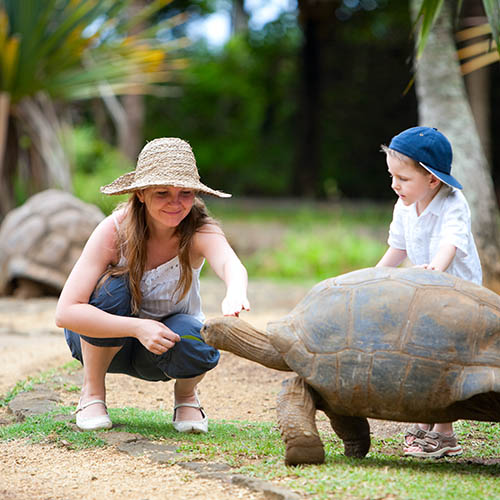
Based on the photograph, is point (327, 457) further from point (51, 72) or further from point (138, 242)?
point (51, 72)

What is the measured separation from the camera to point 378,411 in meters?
2.42

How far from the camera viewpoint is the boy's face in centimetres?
288

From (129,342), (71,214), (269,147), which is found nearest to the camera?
(129,342)

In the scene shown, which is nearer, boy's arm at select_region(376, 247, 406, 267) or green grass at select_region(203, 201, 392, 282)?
boy's arm at select_region(376, 247, 406, 267)

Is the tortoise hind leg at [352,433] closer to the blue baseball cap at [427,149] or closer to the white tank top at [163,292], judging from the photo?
the white tank top at [163,292]

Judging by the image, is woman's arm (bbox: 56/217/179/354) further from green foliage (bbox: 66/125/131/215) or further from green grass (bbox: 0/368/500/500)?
green foliage (bbox: 66/125/131/215)

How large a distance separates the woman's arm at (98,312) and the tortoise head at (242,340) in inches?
9.6

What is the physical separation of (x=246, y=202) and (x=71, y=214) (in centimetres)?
795

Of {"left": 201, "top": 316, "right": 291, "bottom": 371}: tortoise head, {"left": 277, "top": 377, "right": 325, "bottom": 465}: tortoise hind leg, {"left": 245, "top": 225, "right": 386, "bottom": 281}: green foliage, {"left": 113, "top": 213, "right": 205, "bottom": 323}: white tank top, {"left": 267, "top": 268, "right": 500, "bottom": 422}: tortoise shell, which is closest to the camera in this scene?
{"left": 267, "top": 268, "right": 500, "bottom": 422}: tortoise shell

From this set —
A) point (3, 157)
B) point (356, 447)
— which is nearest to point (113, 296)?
point (356, 447)

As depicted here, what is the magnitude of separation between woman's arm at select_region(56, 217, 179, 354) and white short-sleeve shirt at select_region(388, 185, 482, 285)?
1022mm

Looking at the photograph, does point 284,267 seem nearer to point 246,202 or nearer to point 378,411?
point 246,202

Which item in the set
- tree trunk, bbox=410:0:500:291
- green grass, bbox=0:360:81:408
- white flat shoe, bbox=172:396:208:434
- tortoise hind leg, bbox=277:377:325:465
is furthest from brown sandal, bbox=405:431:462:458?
tree trunk, bbox=410:0:500:291

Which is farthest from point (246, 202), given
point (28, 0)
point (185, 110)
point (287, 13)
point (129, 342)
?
point (129, 342)
